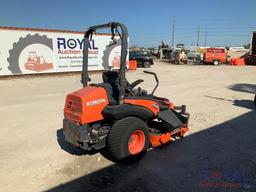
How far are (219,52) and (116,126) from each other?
99.7 ft

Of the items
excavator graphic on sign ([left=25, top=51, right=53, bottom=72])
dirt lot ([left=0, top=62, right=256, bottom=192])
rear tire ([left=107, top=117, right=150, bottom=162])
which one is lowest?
dirt lot ([left=0, top=62, right=256, bottom=192])

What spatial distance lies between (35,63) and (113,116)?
14082 millimetres

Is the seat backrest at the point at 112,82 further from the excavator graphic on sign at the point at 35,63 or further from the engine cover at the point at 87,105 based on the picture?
the excavator graphic on sign at the point at 35,63

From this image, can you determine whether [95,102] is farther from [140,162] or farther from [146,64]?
[146,64]

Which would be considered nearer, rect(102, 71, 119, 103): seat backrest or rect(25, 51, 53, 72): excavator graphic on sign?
rect(102, 71, 119, 103): seat backrest

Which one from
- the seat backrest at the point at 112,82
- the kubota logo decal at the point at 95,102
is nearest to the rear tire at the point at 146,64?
the seat backrest at the point at 112,82

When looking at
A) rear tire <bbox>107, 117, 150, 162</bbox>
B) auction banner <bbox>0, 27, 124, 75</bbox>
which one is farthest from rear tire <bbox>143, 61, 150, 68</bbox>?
rear tire <bbox>107, 117, 150, 162</bbox>

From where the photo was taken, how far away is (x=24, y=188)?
398 centimetres

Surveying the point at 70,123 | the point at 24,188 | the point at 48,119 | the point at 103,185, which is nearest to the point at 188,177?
the point at 103,185

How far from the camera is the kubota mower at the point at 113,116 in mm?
4406

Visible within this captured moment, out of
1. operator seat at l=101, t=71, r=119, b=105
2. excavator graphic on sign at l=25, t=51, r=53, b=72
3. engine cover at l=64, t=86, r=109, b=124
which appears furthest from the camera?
excavator graphic on sign at l=25, t=51, r=53, b=72

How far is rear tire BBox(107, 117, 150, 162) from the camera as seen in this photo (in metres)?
4.40

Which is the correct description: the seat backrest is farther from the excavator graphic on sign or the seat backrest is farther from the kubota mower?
the excavator graphic on sign

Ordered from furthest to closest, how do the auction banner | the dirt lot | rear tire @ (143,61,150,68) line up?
1. rear tire @ (143,61,150,68)
2. the auction banner
3. the dirt lot
